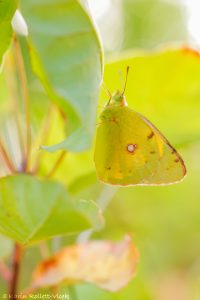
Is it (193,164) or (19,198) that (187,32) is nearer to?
(193,164)

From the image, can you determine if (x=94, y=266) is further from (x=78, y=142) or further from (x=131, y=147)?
(x=78, y=142)

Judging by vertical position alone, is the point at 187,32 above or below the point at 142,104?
below

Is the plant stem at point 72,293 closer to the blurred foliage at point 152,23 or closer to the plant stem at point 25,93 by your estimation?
the plant stem at point 25,93

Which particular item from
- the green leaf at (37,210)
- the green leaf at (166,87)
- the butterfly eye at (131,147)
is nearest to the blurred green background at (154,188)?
the green leaf at (166,87)

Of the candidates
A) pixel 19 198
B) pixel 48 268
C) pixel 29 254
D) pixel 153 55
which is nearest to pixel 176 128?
pixel 153 55

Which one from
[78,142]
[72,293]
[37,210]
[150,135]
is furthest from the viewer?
[72,293]

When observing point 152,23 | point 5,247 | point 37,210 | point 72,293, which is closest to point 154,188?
point 72,293

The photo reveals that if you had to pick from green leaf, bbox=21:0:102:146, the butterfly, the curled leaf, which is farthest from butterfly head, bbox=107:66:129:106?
green leaf, bbox=21:0:102:146

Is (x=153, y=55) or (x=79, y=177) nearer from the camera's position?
(x=153, y=55)

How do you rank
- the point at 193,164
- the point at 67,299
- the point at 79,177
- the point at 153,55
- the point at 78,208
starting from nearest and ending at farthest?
1. the point at 78,208
2. the point at 153,55
3. the point at 79,177
4. the point at 67,299
5. the point at 193,164
